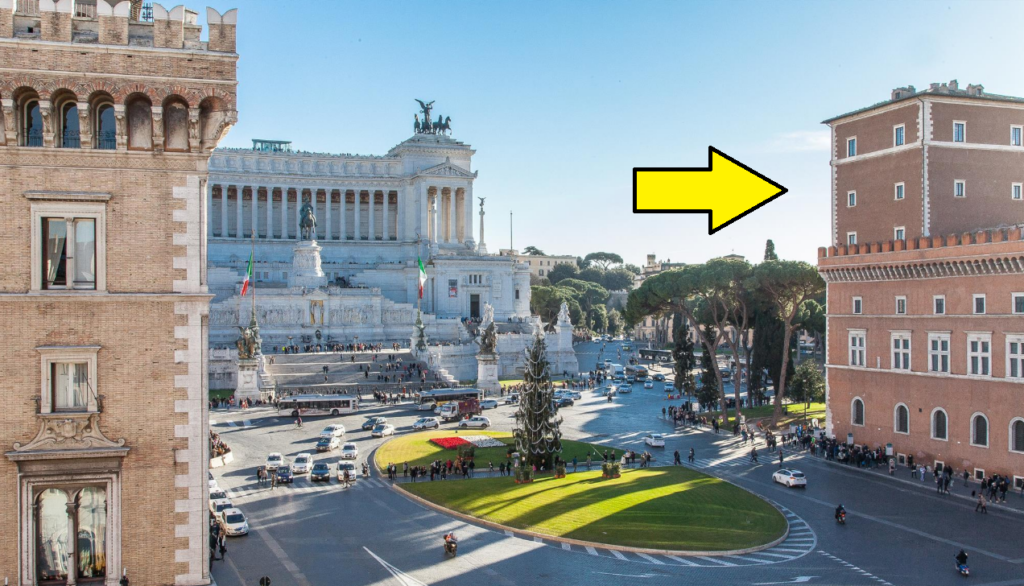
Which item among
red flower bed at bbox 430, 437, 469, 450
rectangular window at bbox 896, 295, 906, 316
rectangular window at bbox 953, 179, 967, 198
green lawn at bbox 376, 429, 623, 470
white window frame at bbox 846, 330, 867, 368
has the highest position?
rectangular window at bbox 953, 179, 967, 198

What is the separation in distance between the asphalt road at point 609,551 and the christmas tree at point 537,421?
7055 mm

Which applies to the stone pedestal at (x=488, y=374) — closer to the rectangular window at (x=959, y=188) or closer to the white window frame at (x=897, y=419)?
the white window frame at (x=897, y=419)

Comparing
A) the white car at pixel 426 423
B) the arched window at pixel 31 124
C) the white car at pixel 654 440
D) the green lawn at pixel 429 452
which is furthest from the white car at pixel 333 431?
the arched window at pixel 31 124

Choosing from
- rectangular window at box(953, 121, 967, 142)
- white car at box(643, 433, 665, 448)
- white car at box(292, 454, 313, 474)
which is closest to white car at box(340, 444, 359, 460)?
white car at box(292, 454, 313, 474)

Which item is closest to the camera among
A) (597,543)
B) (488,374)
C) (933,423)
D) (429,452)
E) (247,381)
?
(597,543)

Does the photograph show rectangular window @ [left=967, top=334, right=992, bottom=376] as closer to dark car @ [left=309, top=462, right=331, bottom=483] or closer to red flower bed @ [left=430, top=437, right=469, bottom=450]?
red flower bed @ [left=430, top=437, right=469, bottom=450]

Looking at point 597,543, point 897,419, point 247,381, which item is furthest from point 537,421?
point 247,381

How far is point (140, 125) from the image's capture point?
17609mm

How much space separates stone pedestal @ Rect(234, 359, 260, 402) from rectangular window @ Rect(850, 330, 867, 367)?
41.1m

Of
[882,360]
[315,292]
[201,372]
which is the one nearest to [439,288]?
[315,292]

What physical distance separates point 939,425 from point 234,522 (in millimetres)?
34661

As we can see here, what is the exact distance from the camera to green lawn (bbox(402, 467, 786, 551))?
32781mm

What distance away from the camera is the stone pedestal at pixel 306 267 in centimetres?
9606

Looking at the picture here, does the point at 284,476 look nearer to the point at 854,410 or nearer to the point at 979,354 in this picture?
the point at 854,410
